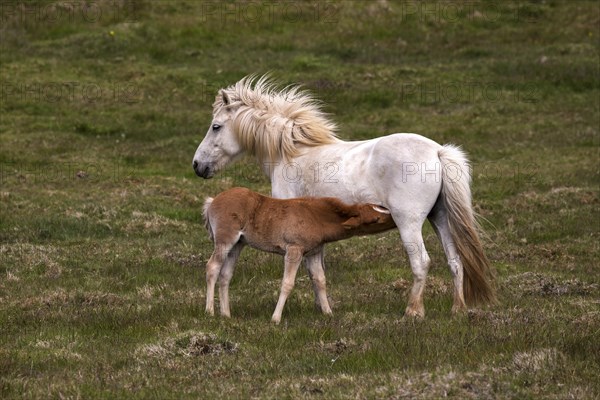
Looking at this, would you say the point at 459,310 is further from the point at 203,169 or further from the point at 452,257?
the point at 203,169

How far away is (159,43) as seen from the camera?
29.3 metres

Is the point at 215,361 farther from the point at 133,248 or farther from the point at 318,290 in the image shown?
the point at 133,248

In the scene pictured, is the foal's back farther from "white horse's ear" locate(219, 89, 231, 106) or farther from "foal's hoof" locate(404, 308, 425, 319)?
"white horse's ear" locate(219, 89, 231, 106)

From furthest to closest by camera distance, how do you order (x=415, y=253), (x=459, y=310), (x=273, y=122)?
(x=273, y=122) → (x=459, y=310) → (x=415, y=253)

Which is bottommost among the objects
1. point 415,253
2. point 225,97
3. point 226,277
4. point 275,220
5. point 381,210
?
point 226,277

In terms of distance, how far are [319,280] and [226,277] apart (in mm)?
1016

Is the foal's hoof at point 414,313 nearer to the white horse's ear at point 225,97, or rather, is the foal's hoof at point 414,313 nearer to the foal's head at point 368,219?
the foal's head at point 368,219

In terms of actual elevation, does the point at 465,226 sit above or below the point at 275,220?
below

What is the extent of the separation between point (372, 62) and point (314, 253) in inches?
743

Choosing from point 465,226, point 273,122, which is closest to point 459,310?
point 465,226

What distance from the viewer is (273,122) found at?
1139 cm

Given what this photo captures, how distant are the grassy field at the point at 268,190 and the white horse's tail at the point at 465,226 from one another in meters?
0.38

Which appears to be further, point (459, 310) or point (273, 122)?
point (273, 122)

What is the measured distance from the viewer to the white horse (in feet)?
33.2
